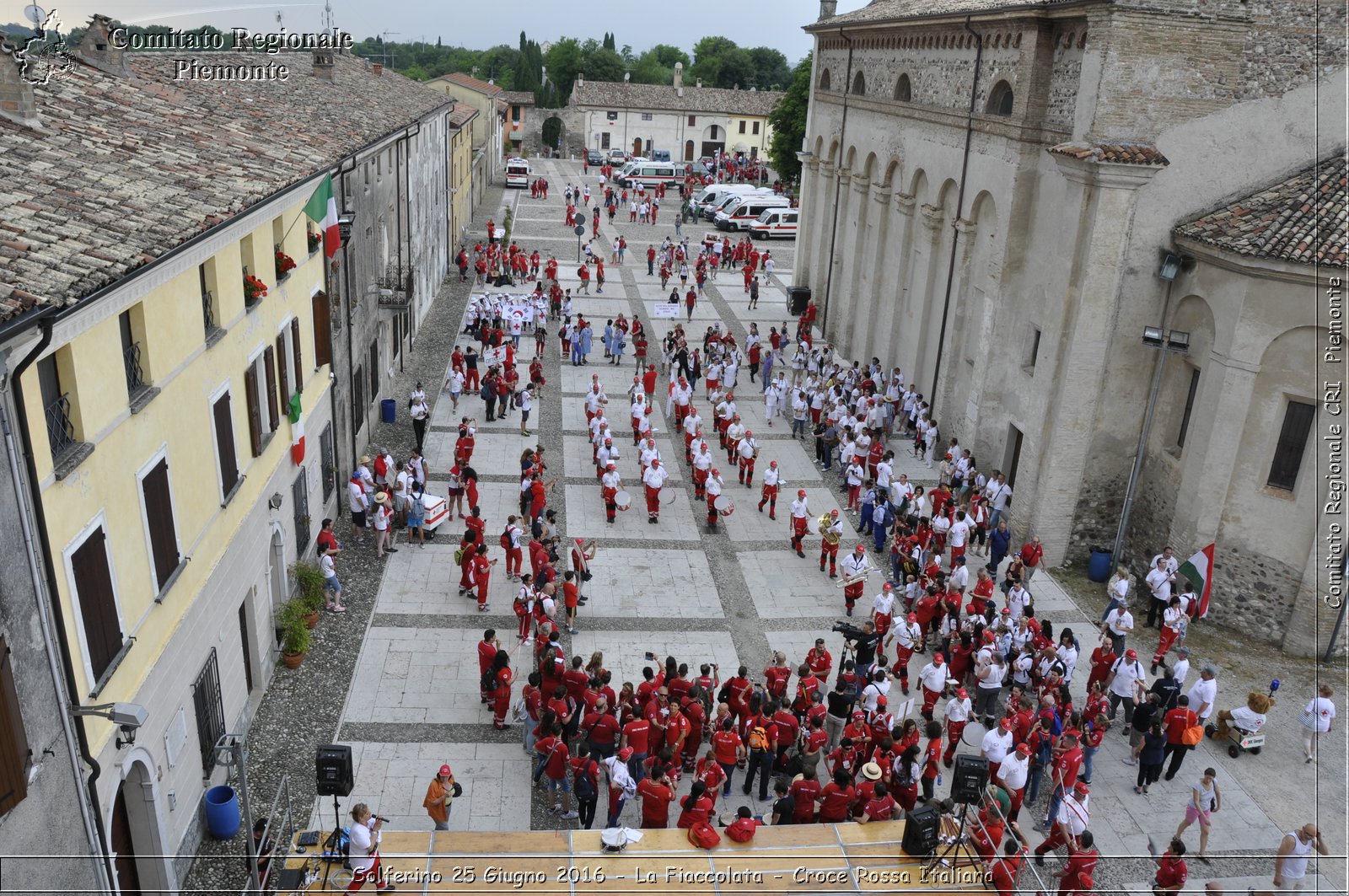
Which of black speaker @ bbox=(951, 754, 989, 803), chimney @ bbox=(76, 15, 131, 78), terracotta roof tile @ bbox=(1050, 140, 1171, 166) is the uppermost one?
chimney @ bbox=(76, 15, 131, 78)

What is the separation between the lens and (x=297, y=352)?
1680 centimetres

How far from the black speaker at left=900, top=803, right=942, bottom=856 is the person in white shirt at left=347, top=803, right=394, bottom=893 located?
5.22m

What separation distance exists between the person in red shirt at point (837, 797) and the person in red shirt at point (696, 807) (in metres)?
1.36

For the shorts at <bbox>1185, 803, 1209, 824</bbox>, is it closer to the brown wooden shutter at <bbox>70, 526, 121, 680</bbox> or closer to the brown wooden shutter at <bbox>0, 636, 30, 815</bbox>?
the brown wooden shutter at <bbox>70, 526, 121, 680</bbox>

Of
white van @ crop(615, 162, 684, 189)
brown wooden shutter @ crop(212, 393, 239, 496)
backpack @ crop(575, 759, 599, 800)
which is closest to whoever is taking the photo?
backpack @ crop(575, 759, 599, 800)

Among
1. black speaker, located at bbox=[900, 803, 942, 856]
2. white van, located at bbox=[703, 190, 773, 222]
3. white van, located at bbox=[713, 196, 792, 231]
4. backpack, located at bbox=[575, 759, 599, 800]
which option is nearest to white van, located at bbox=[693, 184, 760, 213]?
white van, located at bbox=[703, 190, 773, 222]

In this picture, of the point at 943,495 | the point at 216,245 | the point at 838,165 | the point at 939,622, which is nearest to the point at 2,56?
the point at 216,245

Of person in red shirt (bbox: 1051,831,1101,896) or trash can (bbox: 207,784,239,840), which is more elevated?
person in red shirt (bbox: 1051,831,1101,896)

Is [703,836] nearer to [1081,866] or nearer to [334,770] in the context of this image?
[334,770]

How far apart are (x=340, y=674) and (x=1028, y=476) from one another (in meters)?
13.4

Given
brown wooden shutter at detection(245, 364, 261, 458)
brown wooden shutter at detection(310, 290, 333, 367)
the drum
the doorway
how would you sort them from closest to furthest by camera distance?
the drum < brown wooden shutter at detection(245, 364, 261, 458) < brown wooden shutter at detection(310, 290, 333, 367) < the doorway

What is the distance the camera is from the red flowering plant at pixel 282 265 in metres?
15.6

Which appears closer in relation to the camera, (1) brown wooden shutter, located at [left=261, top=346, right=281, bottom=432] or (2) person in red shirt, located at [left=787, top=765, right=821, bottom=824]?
(2) person in red shirt, located at [left=787, top=765, right=821, bottom=824]

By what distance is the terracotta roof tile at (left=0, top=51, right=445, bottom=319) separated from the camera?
8250mm
